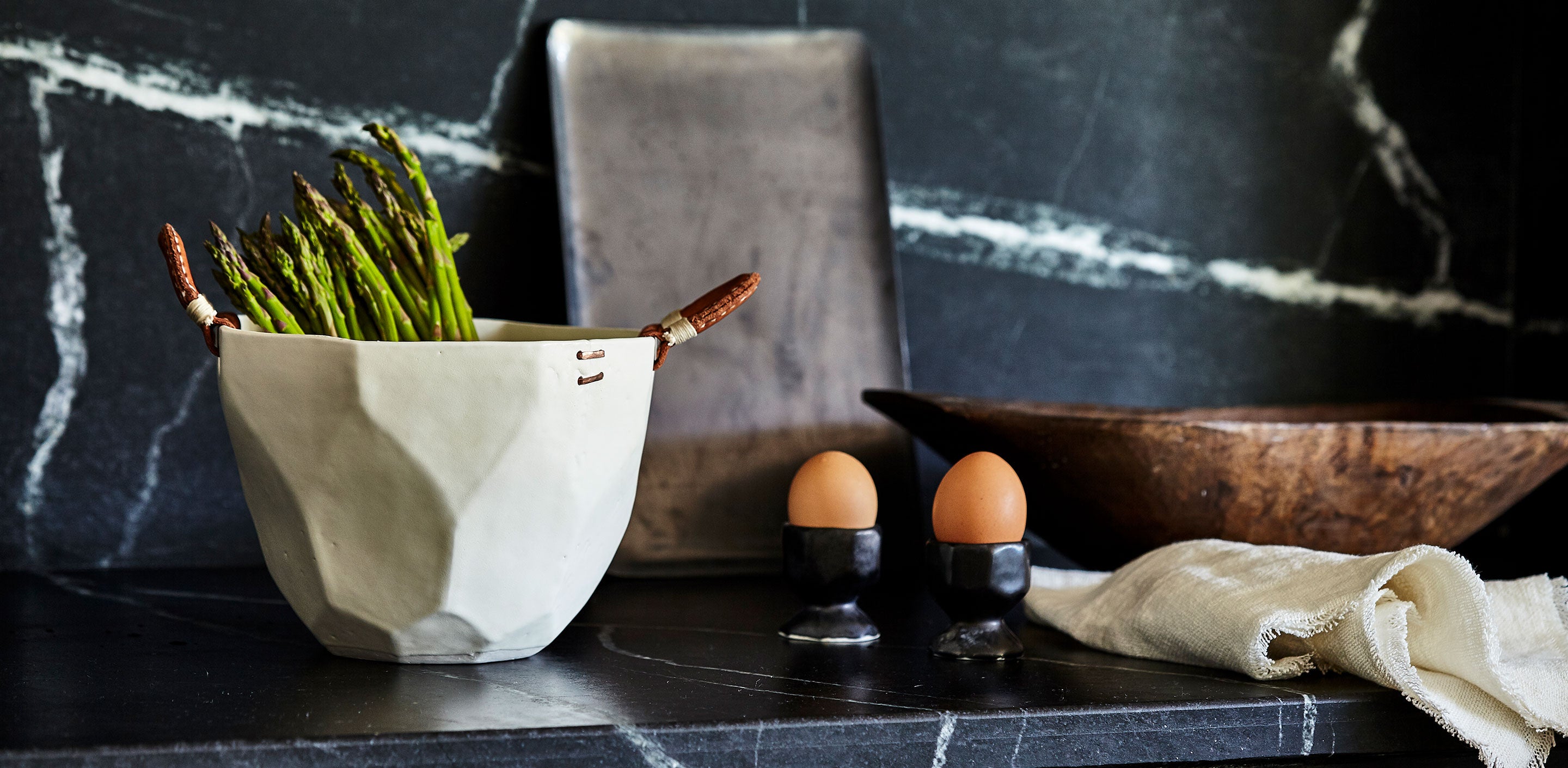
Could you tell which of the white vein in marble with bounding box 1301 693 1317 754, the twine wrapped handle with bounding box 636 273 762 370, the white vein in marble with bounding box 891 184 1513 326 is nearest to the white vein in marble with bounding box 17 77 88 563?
the twine wrapped handle with bounding box 636 273 762 370

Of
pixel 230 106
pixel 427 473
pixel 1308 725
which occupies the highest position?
pixel 230 106

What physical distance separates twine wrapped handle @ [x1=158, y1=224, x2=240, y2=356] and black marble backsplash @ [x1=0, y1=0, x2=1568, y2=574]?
41 centimetres

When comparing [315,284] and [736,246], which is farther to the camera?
[736,246]

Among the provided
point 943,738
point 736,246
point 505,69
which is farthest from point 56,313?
point 943,738

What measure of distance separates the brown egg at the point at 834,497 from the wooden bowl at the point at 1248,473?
0.15m

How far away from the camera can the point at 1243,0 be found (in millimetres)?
1221

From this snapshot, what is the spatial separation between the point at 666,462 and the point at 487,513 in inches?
15.4

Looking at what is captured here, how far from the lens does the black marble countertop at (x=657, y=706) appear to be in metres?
0.52

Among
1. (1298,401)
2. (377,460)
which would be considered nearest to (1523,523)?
(1298,401)

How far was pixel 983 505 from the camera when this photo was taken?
66 centimetres

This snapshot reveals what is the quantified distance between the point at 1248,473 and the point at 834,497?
0.30 m

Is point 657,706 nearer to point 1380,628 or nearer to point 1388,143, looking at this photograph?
point 1380,628

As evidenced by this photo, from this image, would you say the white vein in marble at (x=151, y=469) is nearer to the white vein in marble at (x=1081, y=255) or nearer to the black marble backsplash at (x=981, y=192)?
the black marble backsplash at (x=981, y=192)

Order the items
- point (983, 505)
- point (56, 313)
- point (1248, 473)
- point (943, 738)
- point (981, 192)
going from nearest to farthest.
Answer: point (943, 738) < point (983, 505) < point (1248, 473) < point (56, 313) < point (981, 192)
